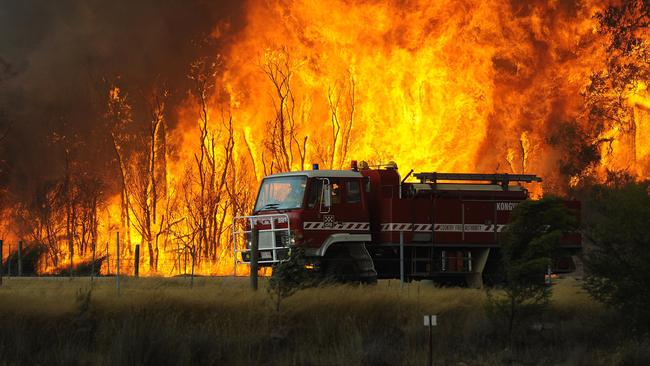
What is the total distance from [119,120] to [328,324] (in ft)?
111

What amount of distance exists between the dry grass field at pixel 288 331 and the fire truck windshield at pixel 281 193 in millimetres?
4889

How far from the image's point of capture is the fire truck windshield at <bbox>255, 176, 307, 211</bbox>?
28953mm

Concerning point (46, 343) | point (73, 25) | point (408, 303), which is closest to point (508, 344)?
point (408, 303)

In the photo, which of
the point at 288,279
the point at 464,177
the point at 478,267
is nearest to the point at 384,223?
the point at 464,177

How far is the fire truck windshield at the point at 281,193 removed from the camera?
29.0 meters

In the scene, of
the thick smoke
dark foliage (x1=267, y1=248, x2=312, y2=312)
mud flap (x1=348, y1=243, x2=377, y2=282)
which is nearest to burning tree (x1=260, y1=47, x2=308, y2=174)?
the thick smoke

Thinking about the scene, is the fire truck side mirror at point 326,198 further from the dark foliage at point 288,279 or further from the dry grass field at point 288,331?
the dry grass field at point 288,331

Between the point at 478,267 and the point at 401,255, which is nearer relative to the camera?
the point at 401,255

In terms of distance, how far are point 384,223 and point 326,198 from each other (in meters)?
1.83

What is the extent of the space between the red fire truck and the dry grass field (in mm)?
4303

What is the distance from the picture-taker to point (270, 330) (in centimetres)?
2178

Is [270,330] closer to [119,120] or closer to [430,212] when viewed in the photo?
[430,212]

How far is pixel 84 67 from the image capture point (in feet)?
188

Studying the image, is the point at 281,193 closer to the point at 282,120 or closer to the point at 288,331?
the point at 288,331
